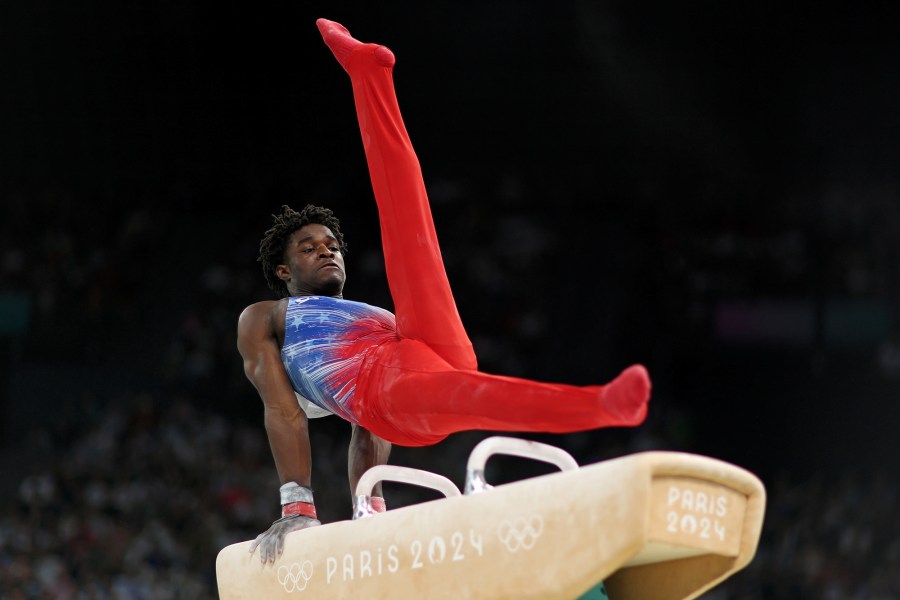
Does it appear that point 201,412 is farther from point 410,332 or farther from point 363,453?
point 410,332

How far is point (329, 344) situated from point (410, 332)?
1.27 ft

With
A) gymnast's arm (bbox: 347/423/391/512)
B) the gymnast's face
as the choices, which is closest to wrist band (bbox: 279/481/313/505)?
gymnast's arm (bbox: 347/423/391/512)

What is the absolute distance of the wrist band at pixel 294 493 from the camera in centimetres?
385

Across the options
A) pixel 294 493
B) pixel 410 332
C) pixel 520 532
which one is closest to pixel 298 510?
pixel 294 493

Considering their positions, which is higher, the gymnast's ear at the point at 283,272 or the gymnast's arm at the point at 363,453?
the gymnast's ear at the point at 283,272

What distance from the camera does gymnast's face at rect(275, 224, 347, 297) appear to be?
14.3 ft

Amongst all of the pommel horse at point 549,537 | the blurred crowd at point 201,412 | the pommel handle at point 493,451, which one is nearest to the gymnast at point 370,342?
the pommel handle at point 493,451

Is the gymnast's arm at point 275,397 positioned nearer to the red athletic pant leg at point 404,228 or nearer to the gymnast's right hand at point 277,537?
the gymnast's right hand at point 277,537

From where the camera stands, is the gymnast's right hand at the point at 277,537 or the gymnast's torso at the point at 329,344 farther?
the gymnast's torso at the point at 329,344

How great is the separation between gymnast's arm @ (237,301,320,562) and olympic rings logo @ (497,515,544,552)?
41.0 inches

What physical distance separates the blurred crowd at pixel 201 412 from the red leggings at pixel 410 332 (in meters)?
5.38

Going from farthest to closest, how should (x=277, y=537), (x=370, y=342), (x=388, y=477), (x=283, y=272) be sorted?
(x=283, y=272) → (x=370, y=342) → (x=277, y=537) → (x=388, y=477)

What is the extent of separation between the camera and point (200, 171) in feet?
37.2

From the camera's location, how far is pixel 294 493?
3.86 metres
